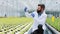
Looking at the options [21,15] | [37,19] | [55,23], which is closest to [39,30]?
[37,19]

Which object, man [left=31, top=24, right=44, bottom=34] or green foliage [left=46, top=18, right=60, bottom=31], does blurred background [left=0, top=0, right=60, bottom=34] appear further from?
man [left=31, top=24, right=44, bottom=34]

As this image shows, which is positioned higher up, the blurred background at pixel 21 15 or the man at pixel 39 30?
the blurred background at pixel 21 15

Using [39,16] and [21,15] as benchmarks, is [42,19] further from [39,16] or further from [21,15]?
[21,15]

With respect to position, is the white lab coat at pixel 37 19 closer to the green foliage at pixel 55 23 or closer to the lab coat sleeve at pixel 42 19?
the lab coat sleeve at pixel 42 19

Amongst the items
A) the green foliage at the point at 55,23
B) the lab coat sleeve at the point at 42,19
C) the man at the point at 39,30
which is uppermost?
the lab coat sleeve at the point at 42,19

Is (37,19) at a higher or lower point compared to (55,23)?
higher

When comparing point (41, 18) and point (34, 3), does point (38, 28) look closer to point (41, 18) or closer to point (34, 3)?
point (41, 18)

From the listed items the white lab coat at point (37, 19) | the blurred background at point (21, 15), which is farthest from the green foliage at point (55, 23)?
the white lab coat at point (37, 19)

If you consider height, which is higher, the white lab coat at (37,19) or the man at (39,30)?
the white lab coat at (37,19)

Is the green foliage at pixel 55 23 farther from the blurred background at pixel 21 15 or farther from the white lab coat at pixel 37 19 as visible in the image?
the white lab coat at pixel 37 19

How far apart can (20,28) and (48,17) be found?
0.62m

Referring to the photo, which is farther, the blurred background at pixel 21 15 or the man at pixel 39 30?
the blurred background at pixel 21 15

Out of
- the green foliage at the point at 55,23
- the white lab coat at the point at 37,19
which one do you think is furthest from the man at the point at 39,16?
the green foliage at the point at 55,23

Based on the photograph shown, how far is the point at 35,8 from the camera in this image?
4.80m
